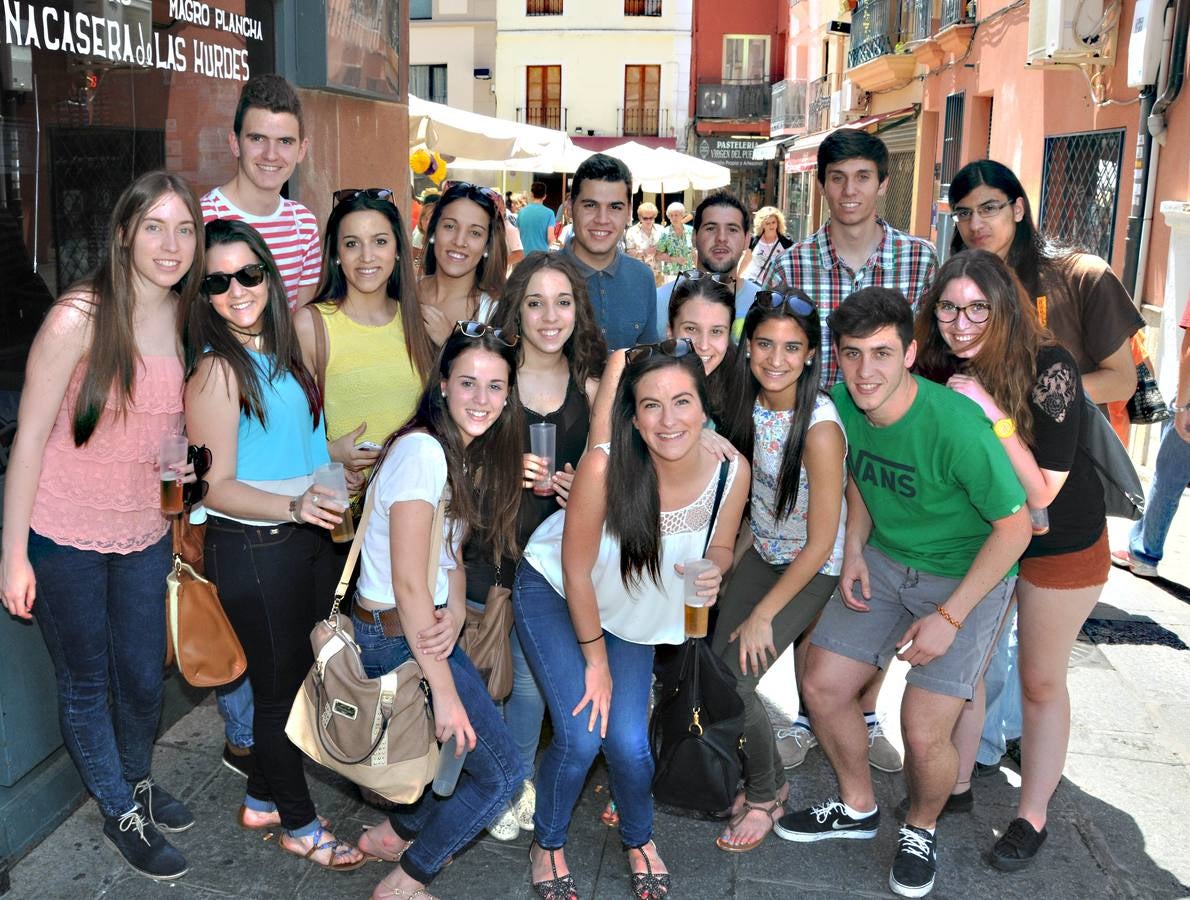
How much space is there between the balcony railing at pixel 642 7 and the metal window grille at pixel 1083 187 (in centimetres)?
→ 2703

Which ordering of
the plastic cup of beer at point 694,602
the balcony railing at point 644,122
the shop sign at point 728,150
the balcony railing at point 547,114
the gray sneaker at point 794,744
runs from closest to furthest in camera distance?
the plastic cup of beer at point 694,602 < the gray sneaker at point 794,744 < the shop sign at point 728,150 < the balcony railing at point 547,114 < the balcony railing at point 644,122

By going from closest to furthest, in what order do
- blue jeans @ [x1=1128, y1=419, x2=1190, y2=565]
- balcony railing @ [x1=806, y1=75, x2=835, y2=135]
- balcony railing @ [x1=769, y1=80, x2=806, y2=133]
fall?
1. blue jeans @ [x1=1128, y1=419, x2=1190, y2=565]
2. balcony railing @ [x1=806, y1=75, x2=835, y2=135]
3. balcony railing @ [x1=769, y1=80, x2=806, y2=133]

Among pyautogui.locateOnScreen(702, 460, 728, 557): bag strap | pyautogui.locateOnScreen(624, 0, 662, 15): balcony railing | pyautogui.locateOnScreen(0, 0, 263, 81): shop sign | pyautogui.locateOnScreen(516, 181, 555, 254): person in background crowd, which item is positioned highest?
pyautogui.locateOnScreen(624, 0, 662, 15): balcony railing

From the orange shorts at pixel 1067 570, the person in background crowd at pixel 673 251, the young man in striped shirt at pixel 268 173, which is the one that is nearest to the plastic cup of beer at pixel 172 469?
the young man in striped shirt at pixel 268 173

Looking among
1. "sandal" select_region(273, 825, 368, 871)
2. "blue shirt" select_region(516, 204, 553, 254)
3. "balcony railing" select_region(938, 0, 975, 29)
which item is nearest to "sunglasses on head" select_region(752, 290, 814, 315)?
"sandal" select_region(273, 825, 368, 871)

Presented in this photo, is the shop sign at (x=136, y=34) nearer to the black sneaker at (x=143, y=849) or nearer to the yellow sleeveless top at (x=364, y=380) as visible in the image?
the yellow sleeveless top at (x=364, y=380)

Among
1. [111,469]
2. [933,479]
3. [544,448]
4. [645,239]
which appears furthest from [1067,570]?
[645,239]

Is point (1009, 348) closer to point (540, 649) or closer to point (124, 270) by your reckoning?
point (540, 649)

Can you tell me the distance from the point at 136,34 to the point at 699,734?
3079 mm

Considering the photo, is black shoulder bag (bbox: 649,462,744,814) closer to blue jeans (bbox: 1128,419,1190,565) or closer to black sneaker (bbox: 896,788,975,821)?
black sneaker (bbox: 896,788,975,821)

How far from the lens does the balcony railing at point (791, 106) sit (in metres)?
31.9

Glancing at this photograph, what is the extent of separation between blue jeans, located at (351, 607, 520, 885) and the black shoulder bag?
0.45 metres

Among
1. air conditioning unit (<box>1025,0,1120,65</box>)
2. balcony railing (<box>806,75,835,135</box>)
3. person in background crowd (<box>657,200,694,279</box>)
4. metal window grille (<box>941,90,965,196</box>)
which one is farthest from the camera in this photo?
balcony railing (<box>806,75,835,135</box>)

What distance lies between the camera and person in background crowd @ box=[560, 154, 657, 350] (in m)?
4.25
